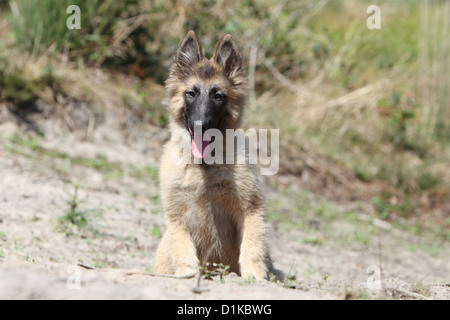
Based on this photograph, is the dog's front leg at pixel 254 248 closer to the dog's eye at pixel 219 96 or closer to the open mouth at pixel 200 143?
the open mouth at pixel 200 143

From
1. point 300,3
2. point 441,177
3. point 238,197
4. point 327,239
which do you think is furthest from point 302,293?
point 300,3

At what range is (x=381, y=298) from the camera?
3.45m

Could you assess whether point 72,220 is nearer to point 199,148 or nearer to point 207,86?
point 199,148

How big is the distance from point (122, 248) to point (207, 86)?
2.29 metres

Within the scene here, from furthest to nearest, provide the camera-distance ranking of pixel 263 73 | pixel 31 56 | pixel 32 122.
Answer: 1. pixel 263 73
2. pixel 31 56
3. pixel 32 122

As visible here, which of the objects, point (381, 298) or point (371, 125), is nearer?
point (381, 298)

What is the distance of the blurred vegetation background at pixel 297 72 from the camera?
948 cm

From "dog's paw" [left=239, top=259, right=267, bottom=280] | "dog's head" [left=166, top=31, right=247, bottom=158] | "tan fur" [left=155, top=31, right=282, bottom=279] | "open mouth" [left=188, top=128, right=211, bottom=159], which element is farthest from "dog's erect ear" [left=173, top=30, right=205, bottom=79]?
"dog's paw" [left=239, top=259, right=267, bottom=280]

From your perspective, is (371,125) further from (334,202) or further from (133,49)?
(133,49)

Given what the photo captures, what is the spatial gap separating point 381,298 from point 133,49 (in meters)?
8.23

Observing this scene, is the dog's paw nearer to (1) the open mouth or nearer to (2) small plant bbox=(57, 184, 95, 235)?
(1) the open mouth

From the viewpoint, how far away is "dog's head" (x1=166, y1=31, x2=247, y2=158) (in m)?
4.89

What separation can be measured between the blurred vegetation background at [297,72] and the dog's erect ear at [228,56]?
4697 millimetres

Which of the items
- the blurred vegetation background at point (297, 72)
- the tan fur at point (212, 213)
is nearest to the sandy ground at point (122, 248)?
the tan fur at point (212, 213)
